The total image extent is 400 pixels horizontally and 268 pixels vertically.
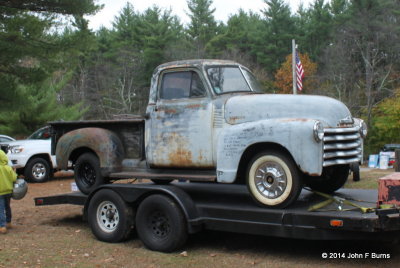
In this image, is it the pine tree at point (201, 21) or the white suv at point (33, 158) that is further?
the pine tree at point (201, 21)

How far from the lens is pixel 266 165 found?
6.44m

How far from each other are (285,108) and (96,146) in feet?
10.3

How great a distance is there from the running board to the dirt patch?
967 mm

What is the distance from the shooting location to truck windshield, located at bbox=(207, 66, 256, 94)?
743cm

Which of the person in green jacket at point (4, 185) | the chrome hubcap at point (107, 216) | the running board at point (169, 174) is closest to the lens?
the running board at point (169, 174)

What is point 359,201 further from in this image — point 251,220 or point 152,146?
point 152,146

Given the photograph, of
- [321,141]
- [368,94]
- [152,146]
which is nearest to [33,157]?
[152,146]

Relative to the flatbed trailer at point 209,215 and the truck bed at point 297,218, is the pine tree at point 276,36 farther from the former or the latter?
the truck bed at point 297,218

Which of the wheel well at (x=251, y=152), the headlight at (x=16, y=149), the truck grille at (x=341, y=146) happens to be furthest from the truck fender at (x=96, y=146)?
the headlight at (x=16, y=149)

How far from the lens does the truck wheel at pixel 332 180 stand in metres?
7.41

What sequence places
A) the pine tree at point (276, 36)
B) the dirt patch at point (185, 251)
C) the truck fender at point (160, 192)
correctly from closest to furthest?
the dirt patch at point (185, 251), the truck fender at point (160, 192), the pine tree at point (276, 36)

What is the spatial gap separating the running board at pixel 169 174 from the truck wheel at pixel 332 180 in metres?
1.44

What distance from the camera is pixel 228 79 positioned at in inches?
299

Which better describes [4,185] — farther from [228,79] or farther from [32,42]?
[32,42]
